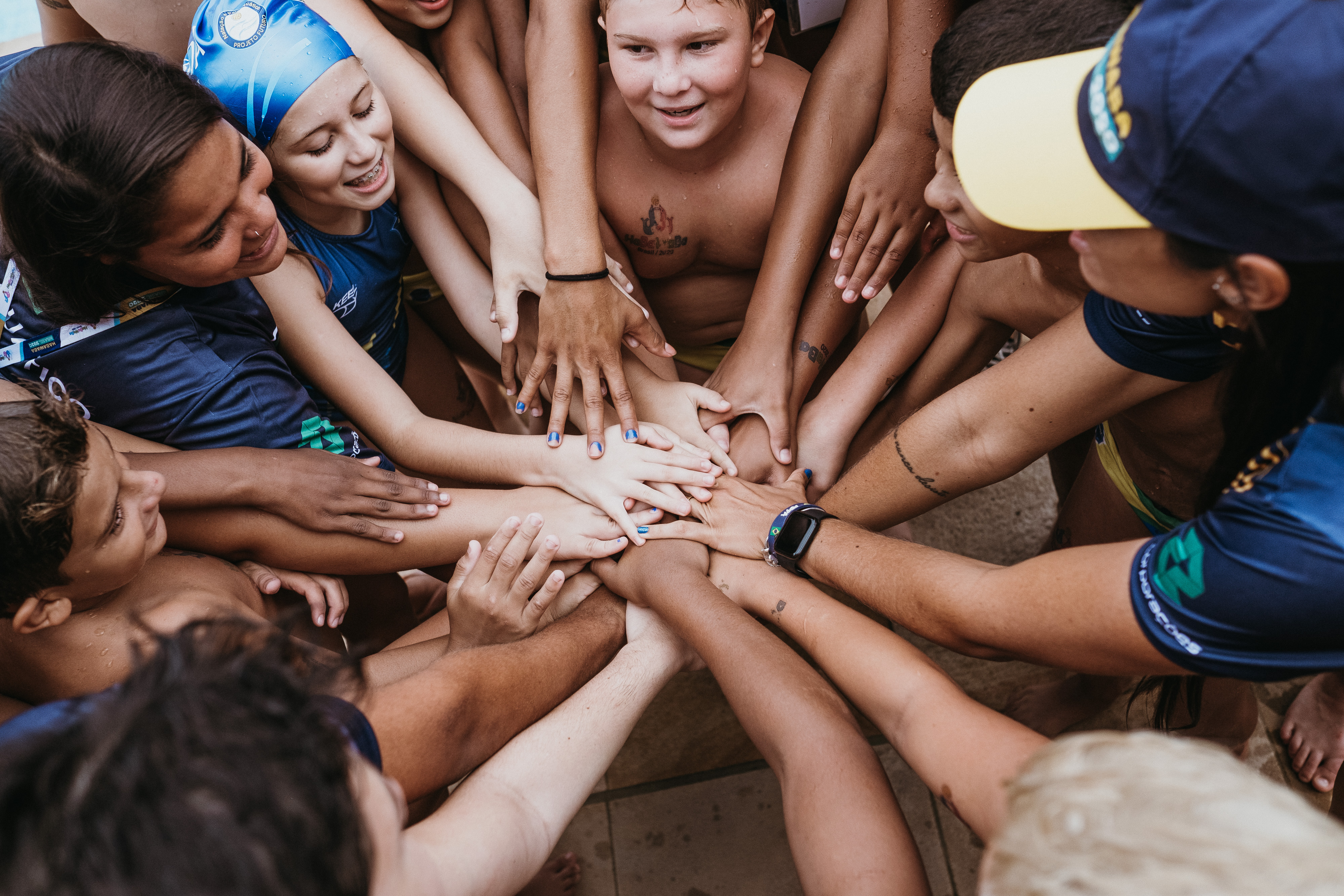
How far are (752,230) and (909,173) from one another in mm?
431

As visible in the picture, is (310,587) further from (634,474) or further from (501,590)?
(634,474)

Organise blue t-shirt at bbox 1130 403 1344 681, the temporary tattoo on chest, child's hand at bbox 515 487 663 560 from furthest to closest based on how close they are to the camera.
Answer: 1. the temporary tattoo on chest
2. child's hand at bbox 515 487 663 560
3. blue t-shirt at bbox 1130 403 1344 681

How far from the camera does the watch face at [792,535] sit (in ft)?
5.64

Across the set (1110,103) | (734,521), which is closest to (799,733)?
(734,521)

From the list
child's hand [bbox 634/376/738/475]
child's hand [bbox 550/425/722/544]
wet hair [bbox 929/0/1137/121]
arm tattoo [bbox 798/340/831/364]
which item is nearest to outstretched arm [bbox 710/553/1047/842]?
child's hand [bbox 550/425/722/544]

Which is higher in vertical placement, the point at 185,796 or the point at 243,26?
the point at 243,26

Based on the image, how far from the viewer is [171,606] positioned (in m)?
1.42

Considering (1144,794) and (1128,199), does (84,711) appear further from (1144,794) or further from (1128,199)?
(1128,199)

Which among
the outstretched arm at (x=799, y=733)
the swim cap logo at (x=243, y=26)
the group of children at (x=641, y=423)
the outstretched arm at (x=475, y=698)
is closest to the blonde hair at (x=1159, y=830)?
the group of children at (x=641, y=423)

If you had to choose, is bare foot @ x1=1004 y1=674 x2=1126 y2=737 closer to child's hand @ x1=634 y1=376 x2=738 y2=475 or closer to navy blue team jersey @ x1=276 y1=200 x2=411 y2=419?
child's hand @ x1=634 y1=376 x2=738 y2=475

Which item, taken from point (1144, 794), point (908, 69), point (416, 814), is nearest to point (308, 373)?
point (416, 814)

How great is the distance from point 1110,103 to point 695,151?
3.90 ft

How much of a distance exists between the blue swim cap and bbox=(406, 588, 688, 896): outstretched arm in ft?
4.36

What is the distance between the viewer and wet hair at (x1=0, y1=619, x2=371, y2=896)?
69cm
